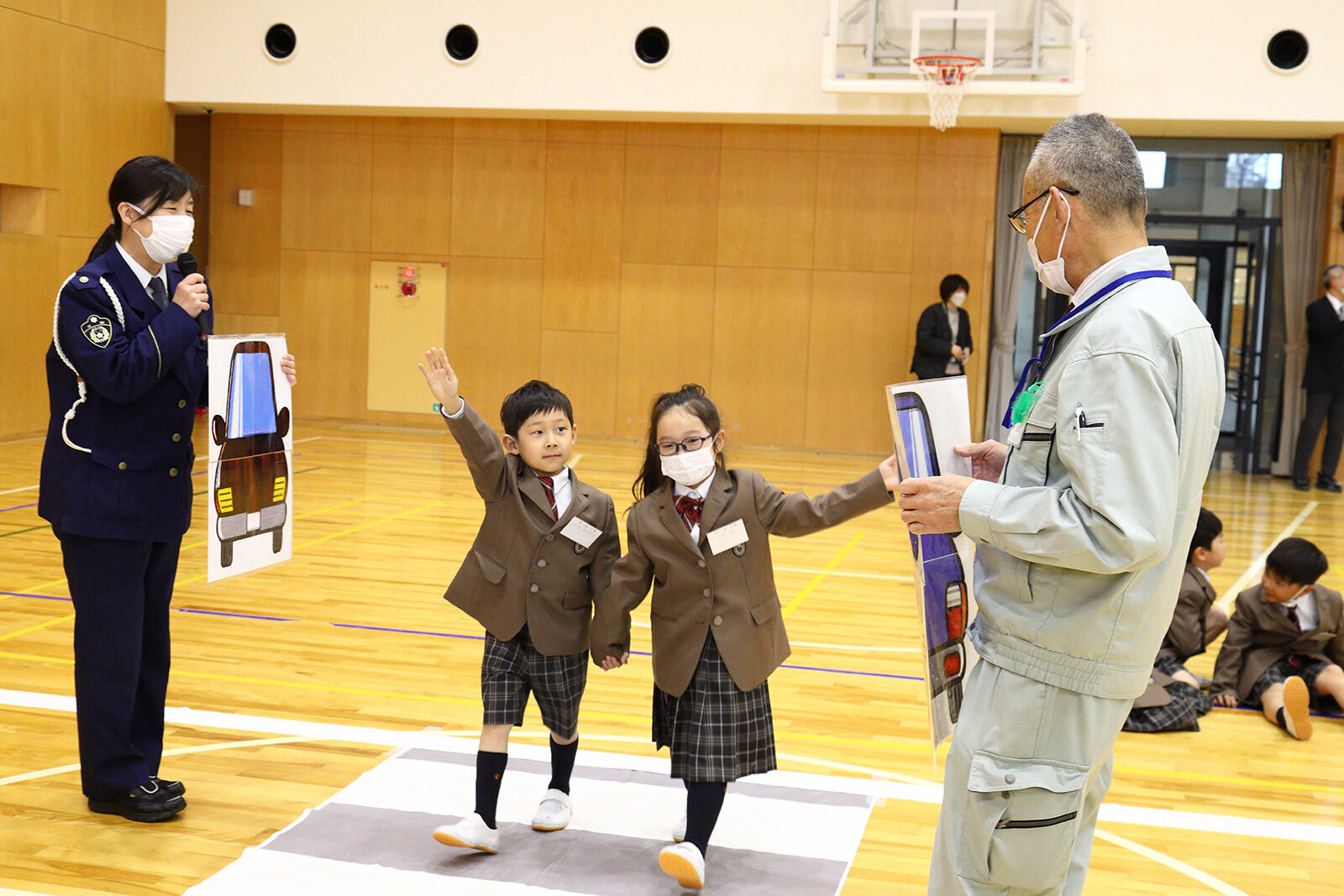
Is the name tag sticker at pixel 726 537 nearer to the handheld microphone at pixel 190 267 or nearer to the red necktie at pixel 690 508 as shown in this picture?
the red necktie at pixel 690 508

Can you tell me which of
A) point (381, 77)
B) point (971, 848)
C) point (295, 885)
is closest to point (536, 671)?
point (295, 885)

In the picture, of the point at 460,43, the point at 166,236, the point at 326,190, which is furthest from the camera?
the point at 326,190

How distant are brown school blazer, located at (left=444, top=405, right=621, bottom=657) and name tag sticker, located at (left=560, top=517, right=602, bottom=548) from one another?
0.01 m

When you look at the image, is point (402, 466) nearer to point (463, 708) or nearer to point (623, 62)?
point (623, 62)

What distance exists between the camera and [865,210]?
12.1 m

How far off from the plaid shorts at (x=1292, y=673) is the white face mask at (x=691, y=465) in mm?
2708

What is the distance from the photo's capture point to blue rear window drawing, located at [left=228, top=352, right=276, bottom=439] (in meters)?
3.19

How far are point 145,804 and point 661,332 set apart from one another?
9789mm

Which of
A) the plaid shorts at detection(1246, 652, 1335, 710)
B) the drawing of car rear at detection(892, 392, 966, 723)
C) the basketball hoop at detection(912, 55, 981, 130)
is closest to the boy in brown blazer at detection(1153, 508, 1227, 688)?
the plaid shorts at detection(1246, 652, 1335, 710)

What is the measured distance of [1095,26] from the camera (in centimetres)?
1062

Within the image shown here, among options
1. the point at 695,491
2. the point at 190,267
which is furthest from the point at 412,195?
the point at 695,491

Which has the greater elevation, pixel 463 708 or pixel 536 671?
pixel 536 671

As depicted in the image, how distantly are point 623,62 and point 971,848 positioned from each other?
10.6 meters

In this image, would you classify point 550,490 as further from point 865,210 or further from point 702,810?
point 865,210
